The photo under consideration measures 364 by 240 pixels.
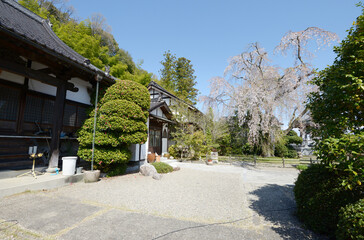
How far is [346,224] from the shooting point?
7.19 ft

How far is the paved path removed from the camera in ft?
8.93

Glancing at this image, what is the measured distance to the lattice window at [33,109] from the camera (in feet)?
18.7

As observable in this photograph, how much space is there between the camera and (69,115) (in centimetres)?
680

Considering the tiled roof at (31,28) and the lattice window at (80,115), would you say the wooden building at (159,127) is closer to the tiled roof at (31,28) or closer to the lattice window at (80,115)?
the lattice window at (80,115)

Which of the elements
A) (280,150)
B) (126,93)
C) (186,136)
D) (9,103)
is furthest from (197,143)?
(9,103)

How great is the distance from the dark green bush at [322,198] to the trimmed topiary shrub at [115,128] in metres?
5.19

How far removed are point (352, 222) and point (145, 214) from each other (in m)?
3.29

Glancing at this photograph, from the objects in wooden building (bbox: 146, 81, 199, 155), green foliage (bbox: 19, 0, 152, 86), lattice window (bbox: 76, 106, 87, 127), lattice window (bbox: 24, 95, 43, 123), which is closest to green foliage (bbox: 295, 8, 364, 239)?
lattice window (bbox: 76, 106, 87, 127)

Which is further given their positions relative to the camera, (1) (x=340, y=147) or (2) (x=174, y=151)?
(2) (x=174, y=151)

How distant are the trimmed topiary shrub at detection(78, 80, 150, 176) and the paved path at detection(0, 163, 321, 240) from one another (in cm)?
107

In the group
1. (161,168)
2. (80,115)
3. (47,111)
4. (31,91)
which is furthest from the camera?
(161,168)

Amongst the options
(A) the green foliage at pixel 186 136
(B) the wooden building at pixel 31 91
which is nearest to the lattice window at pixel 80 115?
(B) the wooden building at pixel 31 91

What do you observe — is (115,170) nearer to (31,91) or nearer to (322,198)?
(31,91)

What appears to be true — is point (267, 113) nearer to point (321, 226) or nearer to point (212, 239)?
point (321, 226)
